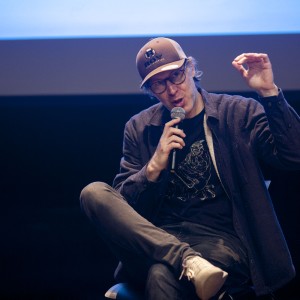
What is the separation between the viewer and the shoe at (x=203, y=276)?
56.6 inches

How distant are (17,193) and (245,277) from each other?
4.15 feet

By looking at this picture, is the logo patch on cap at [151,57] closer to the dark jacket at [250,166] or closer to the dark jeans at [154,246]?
the dark jacket at [250,166]

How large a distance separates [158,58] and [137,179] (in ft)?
1.42

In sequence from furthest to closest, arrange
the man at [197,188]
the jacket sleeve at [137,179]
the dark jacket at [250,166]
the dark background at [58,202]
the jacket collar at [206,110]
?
the dark background at [58,202]
the jacket collar at [206,110]
the jacket sleeve at [137,179]
the dark jacket at [250,166]
the man at [197,188]

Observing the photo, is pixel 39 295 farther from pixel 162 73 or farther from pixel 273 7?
pixel 273 7

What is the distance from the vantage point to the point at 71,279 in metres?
2.54

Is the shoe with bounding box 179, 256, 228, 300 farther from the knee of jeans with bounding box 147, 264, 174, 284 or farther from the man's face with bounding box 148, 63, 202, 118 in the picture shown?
the man's face with bounding box 148, 63, 202, 118

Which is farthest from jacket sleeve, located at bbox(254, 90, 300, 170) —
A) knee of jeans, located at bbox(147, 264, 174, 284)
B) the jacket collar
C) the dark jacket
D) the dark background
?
the dark background

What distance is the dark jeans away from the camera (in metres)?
1.51

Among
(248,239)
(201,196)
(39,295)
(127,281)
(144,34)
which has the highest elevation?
(144,34)

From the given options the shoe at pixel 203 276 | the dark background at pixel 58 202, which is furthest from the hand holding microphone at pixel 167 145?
the dark background at pixel 58 202

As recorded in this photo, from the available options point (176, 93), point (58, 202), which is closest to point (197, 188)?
point (176, 93)

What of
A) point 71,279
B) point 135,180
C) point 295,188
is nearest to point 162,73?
point 135,180

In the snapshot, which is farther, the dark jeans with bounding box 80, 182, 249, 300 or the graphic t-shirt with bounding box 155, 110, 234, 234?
the graphic t-shirt with bounding box 155, 110, 234, 234
